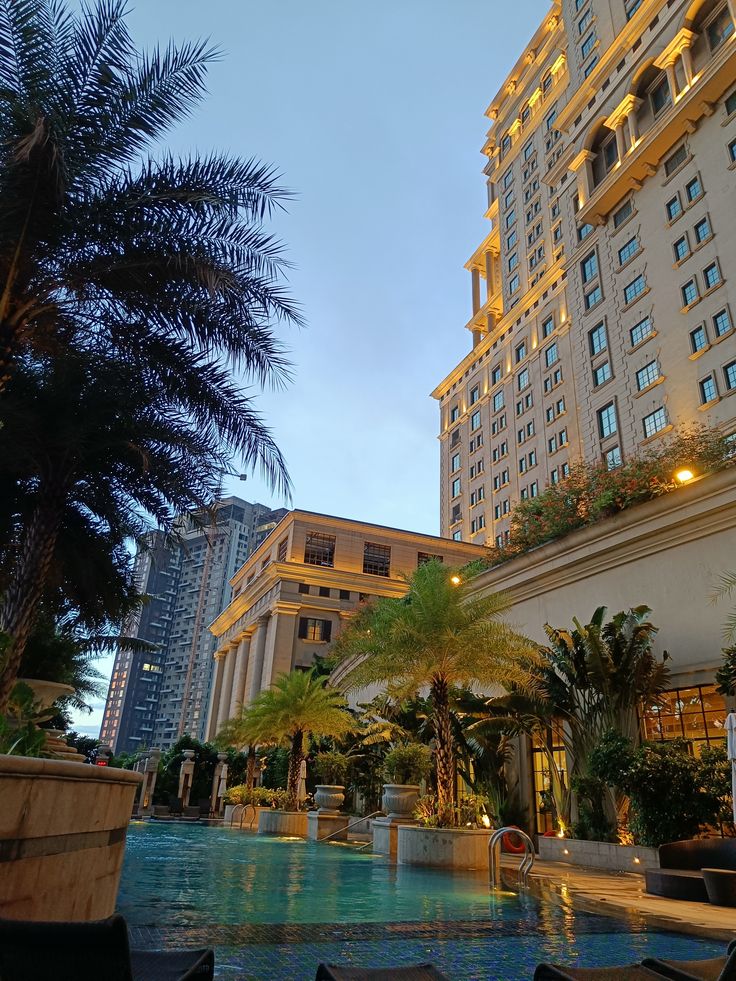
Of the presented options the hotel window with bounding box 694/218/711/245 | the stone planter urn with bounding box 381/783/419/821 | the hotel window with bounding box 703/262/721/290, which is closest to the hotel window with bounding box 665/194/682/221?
the hotel window with bounding box 694/218/711/245

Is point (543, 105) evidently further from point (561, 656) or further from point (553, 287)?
point (561, 656)

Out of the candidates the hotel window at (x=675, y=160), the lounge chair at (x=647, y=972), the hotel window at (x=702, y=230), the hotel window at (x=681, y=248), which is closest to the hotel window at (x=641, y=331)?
the hotel window at (x=681, y=248)

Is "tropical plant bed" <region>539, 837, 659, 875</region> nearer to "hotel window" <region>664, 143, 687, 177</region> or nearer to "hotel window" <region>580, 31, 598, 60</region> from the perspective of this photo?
"hotel window" <region>664, 143, 687, 177</region>

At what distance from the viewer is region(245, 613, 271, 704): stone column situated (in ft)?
177

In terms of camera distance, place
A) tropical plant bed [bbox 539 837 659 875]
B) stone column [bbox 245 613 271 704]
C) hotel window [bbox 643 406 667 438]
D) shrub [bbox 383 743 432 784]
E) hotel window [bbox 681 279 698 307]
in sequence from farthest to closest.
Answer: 1. stone column [bbox 245 613 271 704]
2. hotel window [bbox 643 406 667 438]
3. hotel window [bbox 681 279 698 307]
4. shrub [bbox 383 743 432 784]
5. tropical plant bed [bbox 539 837 659 875]

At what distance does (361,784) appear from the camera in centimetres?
2548

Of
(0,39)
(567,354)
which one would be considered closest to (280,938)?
(0,39)

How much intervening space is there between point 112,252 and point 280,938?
897 cm

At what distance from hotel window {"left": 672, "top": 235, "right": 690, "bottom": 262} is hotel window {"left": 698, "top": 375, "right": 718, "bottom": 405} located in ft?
21.7

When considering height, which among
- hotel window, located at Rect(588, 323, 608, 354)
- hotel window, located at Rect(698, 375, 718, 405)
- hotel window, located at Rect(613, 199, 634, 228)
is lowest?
hotel window, located at Rect(698, 375, 718, 405)

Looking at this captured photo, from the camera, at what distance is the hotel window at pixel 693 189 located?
31.7 metres

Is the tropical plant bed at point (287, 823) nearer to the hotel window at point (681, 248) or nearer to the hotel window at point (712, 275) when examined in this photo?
the hotel window at point (712, 275)

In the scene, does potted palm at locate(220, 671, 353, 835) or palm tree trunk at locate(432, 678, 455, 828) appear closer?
palm tree trunk at locate(432, 678, 455, 828)

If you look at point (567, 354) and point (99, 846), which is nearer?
point (99, 846)
